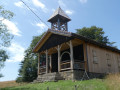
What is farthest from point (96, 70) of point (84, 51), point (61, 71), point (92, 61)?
point (61, 71)

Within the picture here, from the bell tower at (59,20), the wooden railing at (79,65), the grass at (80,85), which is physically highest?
the bell tower at (59,20)

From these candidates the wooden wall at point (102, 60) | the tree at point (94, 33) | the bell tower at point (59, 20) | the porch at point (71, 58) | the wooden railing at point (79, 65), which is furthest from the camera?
the tree at point (94, 33)

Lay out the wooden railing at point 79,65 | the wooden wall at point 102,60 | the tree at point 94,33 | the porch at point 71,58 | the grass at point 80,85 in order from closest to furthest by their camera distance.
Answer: the grass at point 80,85 < the wooden railing at point 79,65 < the porch at point 71,58 < the wooden wall at point 102,60 < the tree at point 94,33

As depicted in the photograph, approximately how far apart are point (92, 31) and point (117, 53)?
18.5 m

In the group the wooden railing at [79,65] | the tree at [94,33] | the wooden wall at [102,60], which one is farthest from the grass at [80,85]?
the tree at [94,33]

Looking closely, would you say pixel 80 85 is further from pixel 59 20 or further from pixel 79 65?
pixel 59 20

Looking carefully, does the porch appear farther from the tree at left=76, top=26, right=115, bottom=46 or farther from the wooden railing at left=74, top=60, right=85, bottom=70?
the tree at left=76, top=26, right=115, bottom=46

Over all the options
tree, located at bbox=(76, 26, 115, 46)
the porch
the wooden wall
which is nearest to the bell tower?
the porch

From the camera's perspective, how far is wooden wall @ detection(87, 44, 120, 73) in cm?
1510

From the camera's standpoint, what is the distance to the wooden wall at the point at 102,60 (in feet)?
49.5

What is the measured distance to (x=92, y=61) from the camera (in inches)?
595

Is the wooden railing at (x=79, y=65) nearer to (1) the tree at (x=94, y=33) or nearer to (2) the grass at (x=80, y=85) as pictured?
(2) the grass at (x=80, y=85)

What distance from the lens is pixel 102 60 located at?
650 inches

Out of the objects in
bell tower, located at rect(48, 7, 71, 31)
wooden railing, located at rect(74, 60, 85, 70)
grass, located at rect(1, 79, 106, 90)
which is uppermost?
bell tower, located at rect(48, 7, 71, 31)
